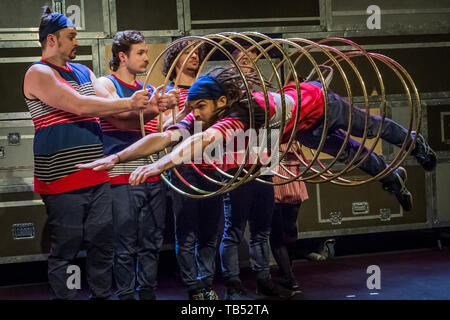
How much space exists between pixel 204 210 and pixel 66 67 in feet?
4.20

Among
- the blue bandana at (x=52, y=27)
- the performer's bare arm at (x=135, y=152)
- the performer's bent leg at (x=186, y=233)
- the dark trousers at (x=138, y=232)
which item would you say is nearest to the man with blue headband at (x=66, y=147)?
the blue bandana at (x=52, y=27)

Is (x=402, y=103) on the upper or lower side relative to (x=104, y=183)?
upper

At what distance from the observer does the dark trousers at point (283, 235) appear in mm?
4555

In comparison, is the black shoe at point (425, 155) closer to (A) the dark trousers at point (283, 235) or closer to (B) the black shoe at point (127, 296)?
(A) the dark trousers at point (283, 235)

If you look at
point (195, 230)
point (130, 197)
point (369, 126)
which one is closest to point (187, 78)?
point (130, 197)

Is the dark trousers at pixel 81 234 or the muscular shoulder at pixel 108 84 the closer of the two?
the dark trousers at pixel 81 234

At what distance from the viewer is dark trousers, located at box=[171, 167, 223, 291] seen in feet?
13.4

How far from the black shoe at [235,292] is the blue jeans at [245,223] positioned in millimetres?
35

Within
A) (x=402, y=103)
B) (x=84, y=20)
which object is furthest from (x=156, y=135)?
(x=402, y=103)

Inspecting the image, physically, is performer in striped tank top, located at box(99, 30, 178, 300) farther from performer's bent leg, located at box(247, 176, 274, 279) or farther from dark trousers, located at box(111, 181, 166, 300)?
performer's bent leg, located at box(247, 176, 274, 279)

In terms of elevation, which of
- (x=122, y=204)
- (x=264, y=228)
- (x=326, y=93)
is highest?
(x=326, y=93)

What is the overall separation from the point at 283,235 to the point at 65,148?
71.0 inches

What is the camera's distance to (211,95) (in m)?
3.48
